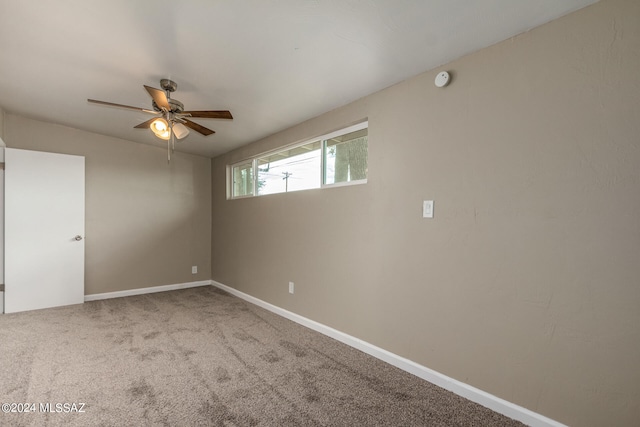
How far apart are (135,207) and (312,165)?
3.05m

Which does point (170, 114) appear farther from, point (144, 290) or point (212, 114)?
point (144, 290)

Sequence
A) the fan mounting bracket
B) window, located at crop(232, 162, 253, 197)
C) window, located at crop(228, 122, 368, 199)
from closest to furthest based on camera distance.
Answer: the fan mounting bracket → window, located at crop(228, 122, 368, 199) → window, located at crop(232, 162, 253, 197)

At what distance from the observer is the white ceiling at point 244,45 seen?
1607 millimetres

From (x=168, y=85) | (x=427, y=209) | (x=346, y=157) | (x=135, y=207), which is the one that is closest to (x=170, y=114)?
(x=168, y=85)

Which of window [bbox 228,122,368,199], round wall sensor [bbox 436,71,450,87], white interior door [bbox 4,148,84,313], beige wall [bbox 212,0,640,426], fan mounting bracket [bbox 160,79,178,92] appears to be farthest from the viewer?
white interior door [bbox 4,148,84,313]

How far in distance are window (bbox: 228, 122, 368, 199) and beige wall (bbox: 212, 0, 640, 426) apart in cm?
19

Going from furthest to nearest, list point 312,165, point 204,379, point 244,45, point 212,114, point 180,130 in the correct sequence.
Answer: point 312,165 < point 180,130 < point 212,114 < point 204,379 < point 244,45

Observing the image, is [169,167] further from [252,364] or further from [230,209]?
[252,364]

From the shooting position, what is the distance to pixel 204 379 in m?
2.15

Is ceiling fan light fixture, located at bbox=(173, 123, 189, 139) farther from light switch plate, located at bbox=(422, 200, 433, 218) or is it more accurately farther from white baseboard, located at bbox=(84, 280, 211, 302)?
white baseboard, located at bbox=(84, 280, 211, 302)

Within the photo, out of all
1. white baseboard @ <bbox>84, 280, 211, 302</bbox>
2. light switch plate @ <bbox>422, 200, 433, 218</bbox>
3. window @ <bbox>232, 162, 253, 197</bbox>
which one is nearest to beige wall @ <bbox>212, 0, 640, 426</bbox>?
light switch plate @ <bbox>422, 200, 433, 218</bbox>

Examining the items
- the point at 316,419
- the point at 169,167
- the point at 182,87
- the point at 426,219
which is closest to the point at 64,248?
the point at 169,167

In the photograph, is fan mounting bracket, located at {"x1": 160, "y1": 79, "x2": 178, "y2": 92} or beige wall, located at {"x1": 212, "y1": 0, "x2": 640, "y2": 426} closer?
beige wall, located at {"x1": 212, "y1": 0, "x2": 640, "y2": 426}

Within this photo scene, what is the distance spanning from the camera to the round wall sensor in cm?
204
